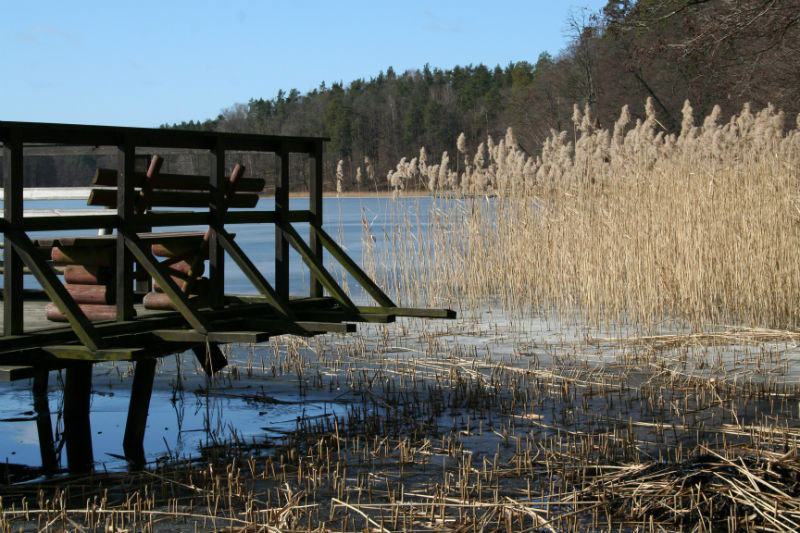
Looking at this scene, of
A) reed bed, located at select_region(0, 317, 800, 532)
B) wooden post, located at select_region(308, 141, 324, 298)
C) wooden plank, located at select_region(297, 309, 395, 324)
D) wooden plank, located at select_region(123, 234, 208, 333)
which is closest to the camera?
reed bed, located at select_region(0, 317, 800, 532)

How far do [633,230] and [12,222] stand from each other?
7.39 m

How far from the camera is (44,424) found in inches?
258

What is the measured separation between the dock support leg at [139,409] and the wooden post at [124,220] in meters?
0.73

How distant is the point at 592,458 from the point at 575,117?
7.74 metres

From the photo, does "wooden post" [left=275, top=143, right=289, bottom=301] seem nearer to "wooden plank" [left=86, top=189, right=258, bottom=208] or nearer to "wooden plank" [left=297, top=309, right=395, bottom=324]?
"wooden plank" [left=297, top=309, right=395, bottom=324]

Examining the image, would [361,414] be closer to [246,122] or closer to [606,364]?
[606,364]

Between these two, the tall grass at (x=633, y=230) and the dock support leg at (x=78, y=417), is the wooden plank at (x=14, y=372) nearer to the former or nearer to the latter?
the dock support leg at (x=78, y=417)

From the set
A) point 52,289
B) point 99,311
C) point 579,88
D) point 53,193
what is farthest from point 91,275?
point 579,88

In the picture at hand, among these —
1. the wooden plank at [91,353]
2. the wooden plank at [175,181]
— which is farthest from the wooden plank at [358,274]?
the wooden plank at [91,353]

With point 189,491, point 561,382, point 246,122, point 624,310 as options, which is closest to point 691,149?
point 624,310

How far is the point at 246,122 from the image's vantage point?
89.9 m

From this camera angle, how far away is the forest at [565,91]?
13477 millimetres

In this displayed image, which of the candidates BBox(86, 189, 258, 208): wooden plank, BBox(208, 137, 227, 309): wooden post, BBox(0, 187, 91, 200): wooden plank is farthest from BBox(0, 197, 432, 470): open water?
BBox(0, 187, 91, 200): wooden plank

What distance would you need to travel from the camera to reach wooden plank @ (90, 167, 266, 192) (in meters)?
5.74
